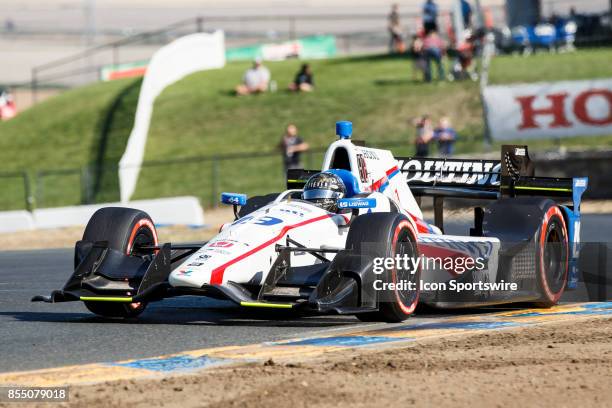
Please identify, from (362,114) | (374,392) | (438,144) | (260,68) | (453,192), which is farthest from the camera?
(260,68)

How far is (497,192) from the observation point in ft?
39.4

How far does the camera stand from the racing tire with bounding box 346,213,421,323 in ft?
29.3

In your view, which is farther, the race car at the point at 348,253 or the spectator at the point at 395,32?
the spectator at the point at 395,32

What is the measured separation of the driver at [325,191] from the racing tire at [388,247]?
80cm

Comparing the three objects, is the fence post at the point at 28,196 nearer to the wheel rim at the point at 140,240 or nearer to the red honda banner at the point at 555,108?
the red honda banner at the point at 555,108

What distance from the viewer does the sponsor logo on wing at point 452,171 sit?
475 inches

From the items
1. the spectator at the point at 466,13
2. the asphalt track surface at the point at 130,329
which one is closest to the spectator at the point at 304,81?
the spectator at the point at 466,13

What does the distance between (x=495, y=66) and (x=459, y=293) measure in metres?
23.0

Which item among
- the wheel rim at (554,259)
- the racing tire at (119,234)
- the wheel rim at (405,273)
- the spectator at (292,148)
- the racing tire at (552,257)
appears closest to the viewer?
the wheel rim at (405,273)

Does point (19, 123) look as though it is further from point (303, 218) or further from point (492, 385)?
point (492, 385)

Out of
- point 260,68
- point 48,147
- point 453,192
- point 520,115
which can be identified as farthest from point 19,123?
point 453,192

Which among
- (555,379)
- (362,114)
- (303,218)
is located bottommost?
(555,379)

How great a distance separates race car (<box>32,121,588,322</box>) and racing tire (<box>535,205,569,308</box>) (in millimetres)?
12

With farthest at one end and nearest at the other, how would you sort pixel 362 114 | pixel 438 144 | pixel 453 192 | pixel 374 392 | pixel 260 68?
pixel 260 68 → pixel 362 114 → pixel 438 144 → pixel 453 192 → pixel 374 392
